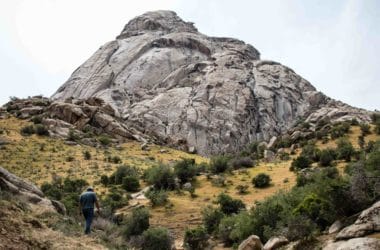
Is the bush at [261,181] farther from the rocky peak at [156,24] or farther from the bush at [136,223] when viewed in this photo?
the rocky peak at [156,24]

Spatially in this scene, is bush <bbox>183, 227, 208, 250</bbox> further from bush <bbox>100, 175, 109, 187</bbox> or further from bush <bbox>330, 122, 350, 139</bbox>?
bush <bbox>330, 122, 350, 139</bbox>

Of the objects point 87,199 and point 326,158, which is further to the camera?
point 326,158

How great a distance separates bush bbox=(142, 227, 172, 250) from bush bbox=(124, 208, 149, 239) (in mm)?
2290

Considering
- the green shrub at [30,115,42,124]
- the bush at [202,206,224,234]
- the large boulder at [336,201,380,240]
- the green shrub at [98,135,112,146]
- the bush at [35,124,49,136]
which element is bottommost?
the bush at [202,206,224,234]

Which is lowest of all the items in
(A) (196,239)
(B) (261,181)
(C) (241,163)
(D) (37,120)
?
(A) (196,239)

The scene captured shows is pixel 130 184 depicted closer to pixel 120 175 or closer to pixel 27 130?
pixel 120 175

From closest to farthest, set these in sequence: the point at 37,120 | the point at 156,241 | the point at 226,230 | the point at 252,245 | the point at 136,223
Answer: the point at 252,245, the point at 156,241, the point at 226,230, the point at 136,223, the point at 37,120

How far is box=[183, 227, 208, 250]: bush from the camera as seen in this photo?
22109 millimetres

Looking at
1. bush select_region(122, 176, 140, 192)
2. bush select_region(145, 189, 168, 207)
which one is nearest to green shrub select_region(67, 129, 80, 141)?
bush select_region(122, 176, 140, 192)

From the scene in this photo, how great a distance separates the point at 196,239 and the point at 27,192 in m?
7.78

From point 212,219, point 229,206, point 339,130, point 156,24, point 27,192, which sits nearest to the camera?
point 27,192

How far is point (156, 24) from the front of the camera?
10325 centimetres

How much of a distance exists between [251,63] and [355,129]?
39.3 meters

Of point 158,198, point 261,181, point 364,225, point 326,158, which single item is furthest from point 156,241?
point 326,158
